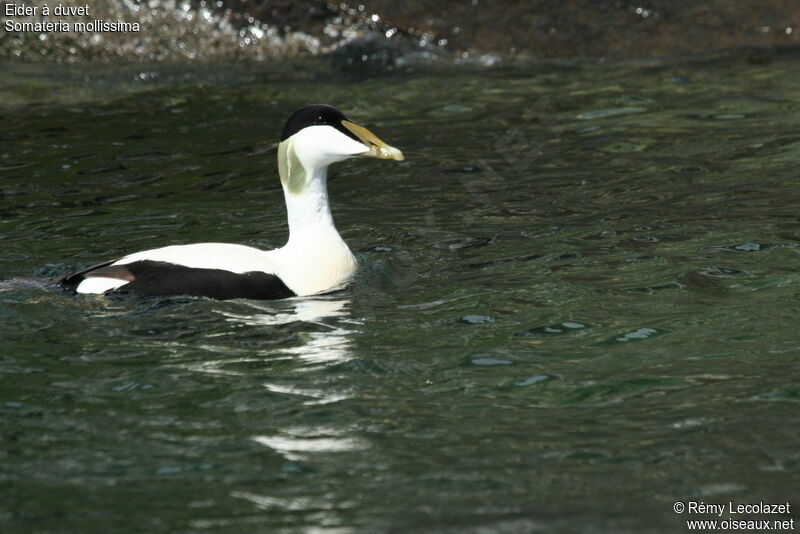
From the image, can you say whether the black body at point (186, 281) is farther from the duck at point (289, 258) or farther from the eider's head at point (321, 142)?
the eider's head at point (321, 142)

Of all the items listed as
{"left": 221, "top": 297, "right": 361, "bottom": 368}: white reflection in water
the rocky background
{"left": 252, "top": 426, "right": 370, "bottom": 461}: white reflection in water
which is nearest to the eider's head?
{"left": 221, "top": 297, "right": 361, "bottom": 368}: white reflection in water

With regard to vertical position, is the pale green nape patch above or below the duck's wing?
above

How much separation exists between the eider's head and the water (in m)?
0.63

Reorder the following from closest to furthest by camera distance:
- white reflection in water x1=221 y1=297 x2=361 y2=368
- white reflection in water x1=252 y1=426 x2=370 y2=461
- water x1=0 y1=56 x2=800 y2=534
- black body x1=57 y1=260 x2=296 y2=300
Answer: water x1=0 y1=56 x2=800 y2=534
white reflection in water x1=252 y1=426 x2=370 y2=461
white reflection in water x1=221 y1=297 x2=361 y2=368
black body x1=57 y1=260 x2=296 y2=300

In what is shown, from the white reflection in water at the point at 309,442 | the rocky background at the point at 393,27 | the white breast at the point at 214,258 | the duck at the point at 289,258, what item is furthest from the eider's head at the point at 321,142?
the rocky background at the point at 393,27

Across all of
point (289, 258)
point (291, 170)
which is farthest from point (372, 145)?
point (289, 258)

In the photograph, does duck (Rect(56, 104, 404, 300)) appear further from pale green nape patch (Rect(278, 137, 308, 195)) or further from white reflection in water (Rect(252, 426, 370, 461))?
white reflection in water (Rect(252, 426, 370, 461))

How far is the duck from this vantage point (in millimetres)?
5801

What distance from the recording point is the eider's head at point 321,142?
245 inches

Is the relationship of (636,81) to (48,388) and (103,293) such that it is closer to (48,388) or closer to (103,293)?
(103,293)

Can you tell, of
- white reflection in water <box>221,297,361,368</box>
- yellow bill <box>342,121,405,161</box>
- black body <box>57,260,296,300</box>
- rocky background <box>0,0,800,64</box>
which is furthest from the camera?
rocky background <box>0,0,800,64</box>

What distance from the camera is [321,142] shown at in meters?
6.24

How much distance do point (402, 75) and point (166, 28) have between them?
8.20 feet

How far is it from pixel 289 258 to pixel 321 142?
612 mm
